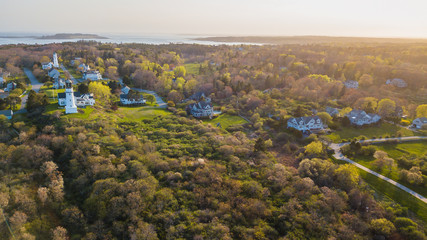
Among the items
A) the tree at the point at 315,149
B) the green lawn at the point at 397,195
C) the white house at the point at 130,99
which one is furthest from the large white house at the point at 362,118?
the white house at the point at 130,99

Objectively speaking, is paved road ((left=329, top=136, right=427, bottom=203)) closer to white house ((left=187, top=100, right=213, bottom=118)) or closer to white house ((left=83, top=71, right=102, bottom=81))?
white house ((left=187, top=100, right=213, bottom=118))

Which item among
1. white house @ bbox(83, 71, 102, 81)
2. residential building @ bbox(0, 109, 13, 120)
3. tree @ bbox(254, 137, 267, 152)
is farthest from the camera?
white house @ bbox(83, 71, 102, 81)

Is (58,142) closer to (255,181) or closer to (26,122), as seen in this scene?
(26,122)

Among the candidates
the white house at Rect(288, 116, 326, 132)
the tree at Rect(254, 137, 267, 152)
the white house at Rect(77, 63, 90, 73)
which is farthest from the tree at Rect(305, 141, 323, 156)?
the white house at Rect(77, 63, 90, 73)

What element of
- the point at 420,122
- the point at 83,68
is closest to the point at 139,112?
the point at 83,68

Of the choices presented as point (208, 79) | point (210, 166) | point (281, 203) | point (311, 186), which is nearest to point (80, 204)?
point (210, 166)

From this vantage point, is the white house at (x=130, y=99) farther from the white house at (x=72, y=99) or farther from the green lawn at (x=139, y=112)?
the white house at (x=72, y=99)

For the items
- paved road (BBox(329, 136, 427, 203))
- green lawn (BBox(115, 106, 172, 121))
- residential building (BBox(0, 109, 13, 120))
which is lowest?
paved road (BBox(329, 136, 427, 203))
